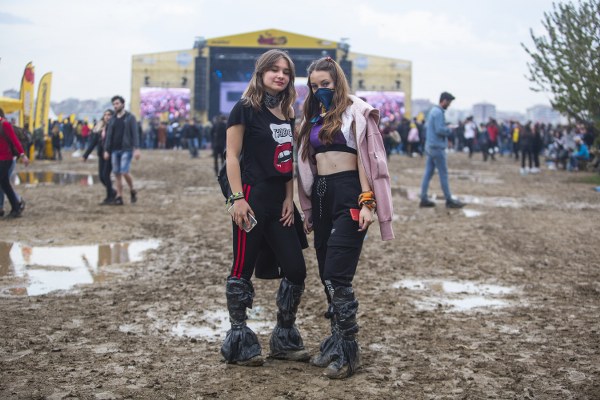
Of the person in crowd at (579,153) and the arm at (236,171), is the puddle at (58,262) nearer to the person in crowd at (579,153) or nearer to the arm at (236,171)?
the arm at (236,171)

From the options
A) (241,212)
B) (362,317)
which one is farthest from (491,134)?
→ (241,212)

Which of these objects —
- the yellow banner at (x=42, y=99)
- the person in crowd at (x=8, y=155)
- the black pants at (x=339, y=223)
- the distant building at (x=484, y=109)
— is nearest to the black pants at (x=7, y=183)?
the person in crowd at (x=8, y=155)

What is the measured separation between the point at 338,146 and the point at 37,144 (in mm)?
32172

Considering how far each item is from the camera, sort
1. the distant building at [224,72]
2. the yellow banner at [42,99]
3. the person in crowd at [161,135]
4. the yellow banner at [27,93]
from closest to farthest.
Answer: the yellow banner at [27,93], the yellow banner at [42,99], the person in crowd at [161,135], the distant building at [224,72]

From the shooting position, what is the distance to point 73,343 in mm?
5406

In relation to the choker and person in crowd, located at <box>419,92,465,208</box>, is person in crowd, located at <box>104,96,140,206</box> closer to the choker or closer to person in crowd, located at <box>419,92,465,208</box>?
person in crowd, located at <box>419,92,465,208</box>

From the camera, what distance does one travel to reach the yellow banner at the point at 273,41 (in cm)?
5269

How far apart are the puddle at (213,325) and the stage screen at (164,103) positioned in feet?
162

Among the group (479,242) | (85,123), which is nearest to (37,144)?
(85,123)

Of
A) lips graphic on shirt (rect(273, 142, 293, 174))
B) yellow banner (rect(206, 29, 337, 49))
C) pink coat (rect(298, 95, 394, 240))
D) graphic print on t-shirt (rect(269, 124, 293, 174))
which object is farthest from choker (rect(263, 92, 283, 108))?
yellow banner (rect(206, 29, 337, 49))

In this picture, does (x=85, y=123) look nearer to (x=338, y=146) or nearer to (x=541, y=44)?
(x=541, y=44)

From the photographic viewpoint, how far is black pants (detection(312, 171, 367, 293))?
4.72 metres

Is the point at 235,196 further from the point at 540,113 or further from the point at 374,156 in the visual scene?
the point at 540,113

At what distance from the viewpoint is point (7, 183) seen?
12195 mm
